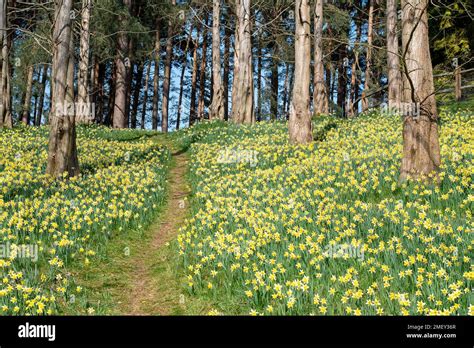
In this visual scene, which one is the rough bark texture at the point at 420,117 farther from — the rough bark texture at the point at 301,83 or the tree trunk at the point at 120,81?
the tree trunk at the point at 120,81

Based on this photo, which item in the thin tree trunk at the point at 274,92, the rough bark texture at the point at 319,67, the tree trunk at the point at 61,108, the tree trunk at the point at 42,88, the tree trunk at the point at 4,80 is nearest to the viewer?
the tree trunk at the point at 61,108

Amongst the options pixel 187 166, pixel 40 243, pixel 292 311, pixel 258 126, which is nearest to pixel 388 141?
pixel 187 166

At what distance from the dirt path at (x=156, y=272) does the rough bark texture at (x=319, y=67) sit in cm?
1279

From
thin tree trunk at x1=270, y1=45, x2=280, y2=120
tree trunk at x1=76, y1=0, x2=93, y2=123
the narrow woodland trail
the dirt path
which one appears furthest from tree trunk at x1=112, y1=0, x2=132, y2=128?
the dirt path

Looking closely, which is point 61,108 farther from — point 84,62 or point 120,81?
point 120,81

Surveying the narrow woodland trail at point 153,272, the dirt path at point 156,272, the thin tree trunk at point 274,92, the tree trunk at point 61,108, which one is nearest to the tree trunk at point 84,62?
the tree trunk at point 61,108

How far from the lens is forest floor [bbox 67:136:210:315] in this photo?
462cm

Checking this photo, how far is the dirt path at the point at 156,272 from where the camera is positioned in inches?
185

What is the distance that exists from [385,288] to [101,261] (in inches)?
158

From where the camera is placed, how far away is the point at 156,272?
5.71 metres

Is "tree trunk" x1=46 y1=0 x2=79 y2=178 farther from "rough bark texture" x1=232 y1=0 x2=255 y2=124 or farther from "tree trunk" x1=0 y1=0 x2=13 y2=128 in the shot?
"rough bark texture" x1=232 y1=0 x2=255 y2=124

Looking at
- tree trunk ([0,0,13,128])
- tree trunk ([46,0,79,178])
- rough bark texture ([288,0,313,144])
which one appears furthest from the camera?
tree trunk ([0,0,13,128])

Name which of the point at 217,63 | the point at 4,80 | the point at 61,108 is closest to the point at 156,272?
the point at 61,108
